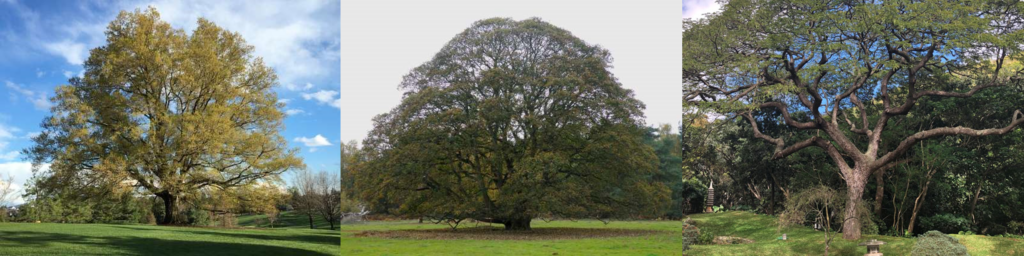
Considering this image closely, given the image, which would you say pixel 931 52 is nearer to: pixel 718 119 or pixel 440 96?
pixel 718 119

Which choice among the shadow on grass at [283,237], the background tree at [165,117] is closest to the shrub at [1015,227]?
the shadow on grass at [283,237]

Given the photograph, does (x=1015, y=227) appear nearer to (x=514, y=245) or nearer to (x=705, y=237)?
(x=705, y=237)

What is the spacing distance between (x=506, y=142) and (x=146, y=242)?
217 inches

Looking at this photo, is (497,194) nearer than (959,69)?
No

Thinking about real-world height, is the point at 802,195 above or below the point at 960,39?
below

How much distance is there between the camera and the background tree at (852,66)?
8.91 m

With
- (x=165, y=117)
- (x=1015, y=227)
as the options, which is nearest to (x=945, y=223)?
(x=1015, y=227)

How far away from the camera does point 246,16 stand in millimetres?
13047

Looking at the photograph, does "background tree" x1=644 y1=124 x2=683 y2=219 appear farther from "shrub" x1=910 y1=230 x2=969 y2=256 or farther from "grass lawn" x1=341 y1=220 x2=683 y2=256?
"shrub" x1=910 y1=230 x2=969 y2=256

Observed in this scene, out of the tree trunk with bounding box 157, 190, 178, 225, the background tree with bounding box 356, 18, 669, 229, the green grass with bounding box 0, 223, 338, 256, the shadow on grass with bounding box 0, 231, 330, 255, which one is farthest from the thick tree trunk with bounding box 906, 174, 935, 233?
the tree trunk with bounding box 157, 190, 178, 225

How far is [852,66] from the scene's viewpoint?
9273 millimetres

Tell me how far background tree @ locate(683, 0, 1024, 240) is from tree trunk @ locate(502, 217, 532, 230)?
3.40 m

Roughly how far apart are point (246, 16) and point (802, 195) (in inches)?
416

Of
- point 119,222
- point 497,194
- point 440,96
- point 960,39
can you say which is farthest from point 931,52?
point 119,222
